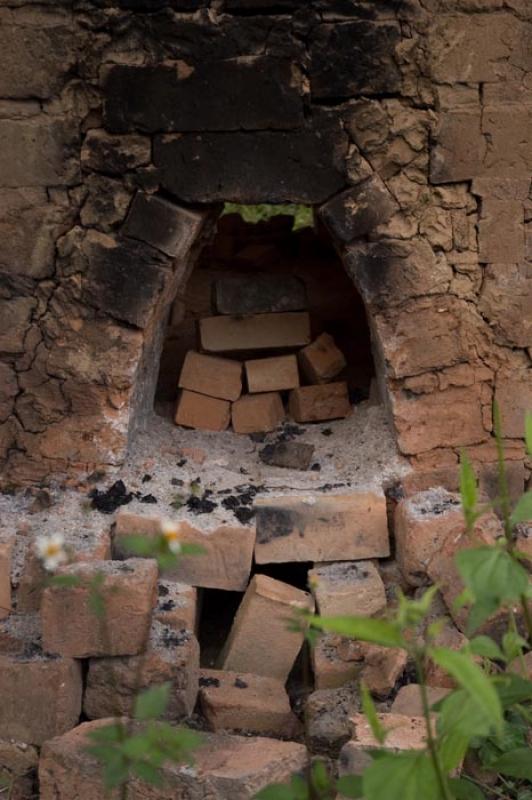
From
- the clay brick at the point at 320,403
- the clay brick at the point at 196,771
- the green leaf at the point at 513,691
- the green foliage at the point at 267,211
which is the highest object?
the green foliage at the point at 267,211

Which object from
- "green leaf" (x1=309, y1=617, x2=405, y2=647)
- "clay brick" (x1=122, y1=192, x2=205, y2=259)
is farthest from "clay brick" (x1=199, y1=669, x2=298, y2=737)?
"green leaf" (x1=309, y1=617, x2=405, y2=647)

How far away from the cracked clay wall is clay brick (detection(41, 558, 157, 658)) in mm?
1170

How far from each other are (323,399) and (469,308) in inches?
44.7

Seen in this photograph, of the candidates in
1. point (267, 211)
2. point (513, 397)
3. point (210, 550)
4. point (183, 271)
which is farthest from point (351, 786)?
point (267, 211)

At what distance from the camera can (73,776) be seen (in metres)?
4.15

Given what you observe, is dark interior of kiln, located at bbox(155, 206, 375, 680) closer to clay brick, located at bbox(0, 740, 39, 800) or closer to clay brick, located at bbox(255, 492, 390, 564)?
clay brick, located at bbox(255, 492, 390, 564)

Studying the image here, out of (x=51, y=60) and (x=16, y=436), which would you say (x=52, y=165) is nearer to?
(x=51, y=60)

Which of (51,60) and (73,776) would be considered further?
(51,60)

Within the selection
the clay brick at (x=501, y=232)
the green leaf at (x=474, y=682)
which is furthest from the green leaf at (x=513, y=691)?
the clay brick at (x=501, y=232)

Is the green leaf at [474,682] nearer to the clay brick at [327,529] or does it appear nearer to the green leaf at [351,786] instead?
the green leaf at [351,786]

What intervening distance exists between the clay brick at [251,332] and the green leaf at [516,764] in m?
3.21

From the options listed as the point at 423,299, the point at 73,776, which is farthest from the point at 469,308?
the point at 73,776

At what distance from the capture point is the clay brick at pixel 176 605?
5094 mm

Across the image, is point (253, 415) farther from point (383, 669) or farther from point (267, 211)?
point (267, 211)
